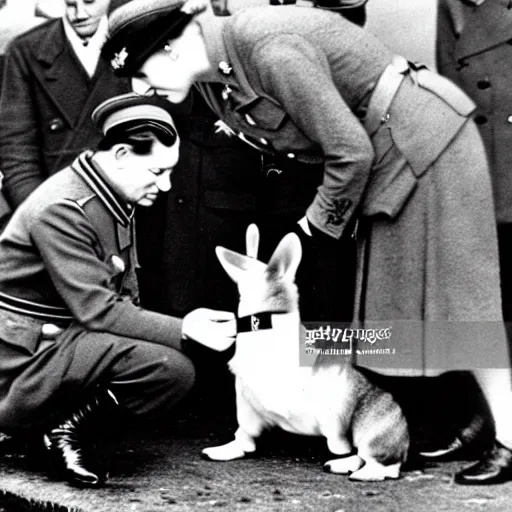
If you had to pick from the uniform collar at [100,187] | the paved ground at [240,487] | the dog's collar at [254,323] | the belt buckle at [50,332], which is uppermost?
the uniform collar at [100,187]

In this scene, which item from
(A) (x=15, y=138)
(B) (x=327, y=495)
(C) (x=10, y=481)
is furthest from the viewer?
(A) (x=15, y=138)

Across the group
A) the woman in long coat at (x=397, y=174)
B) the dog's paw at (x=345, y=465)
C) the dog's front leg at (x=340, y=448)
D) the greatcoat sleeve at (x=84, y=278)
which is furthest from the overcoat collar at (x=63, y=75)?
the dog's paw at (x=345, y=465)

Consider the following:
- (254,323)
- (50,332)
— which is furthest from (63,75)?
(254,323)

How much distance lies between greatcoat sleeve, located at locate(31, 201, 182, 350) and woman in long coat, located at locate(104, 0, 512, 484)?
90 centimetres

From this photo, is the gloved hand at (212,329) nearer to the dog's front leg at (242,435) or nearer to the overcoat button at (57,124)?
the dog's front leg at (242,435)

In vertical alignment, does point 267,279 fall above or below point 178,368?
above

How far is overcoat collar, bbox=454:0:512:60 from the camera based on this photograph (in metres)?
4.63

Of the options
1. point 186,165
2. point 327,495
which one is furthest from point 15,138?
point 327,495

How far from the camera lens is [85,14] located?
4961mm

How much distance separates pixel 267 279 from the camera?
4746 mm

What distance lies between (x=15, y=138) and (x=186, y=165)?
2.93ft

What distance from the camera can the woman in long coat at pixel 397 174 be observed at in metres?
4.49

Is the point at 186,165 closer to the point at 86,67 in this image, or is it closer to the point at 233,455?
the point at 86,67

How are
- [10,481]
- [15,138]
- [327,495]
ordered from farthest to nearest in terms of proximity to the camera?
[15,138]
[10,481]
[327,495]
